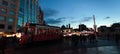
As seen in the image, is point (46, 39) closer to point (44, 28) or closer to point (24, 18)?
point (44, 28)

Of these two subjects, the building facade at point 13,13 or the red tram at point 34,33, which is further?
the building facade at point 13,13

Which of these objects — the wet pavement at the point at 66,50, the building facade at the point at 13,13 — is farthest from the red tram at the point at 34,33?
the building facade at the point at 13,13

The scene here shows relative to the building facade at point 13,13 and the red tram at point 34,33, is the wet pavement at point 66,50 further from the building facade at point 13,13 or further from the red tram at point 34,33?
the building facade at point 13,13

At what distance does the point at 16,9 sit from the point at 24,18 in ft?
21.4

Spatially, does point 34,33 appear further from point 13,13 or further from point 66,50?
point 13,13

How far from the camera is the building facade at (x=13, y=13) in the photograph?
56.2 m

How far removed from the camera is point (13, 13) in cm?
6216

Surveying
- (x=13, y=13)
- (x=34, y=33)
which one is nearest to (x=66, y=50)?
(x=34, y=33)

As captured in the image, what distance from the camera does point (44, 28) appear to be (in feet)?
84.9

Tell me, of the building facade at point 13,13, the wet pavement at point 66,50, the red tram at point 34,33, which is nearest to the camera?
the wet pavement at point 66,50

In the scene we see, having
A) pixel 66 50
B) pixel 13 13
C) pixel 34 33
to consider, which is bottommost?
pixel 66 50

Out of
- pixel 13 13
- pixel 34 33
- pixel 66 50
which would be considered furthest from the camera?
pixel 13 13

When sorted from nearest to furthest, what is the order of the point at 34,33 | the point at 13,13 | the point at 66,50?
the point at 66,50 → the point at 34,33 → the point at 13,13

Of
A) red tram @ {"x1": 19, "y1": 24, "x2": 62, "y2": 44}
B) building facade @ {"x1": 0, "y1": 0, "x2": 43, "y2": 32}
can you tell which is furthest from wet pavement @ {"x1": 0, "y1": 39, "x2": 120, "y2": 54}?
building facade @ {"x1": 0, "y1": 0, "x2": 43, "y2": 32}
